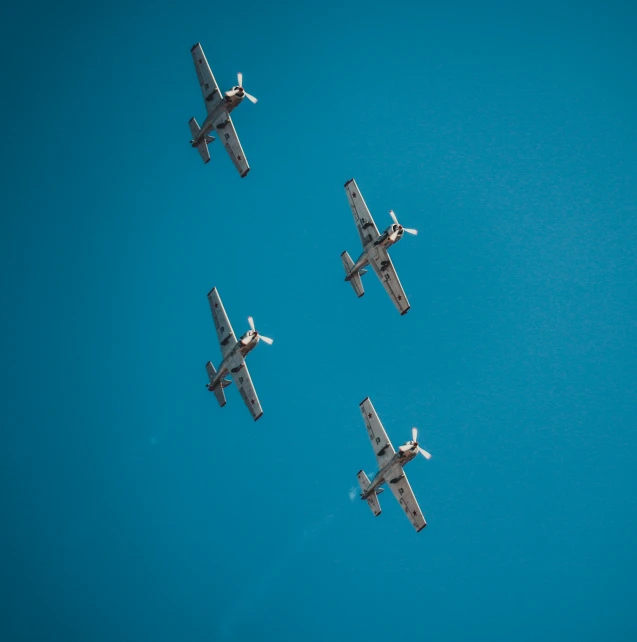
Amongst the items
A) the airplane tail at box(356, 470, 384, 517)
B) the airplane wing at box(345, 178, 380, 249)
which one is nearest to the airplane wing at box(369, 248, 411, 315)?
the airplane wing at box(345, 178, 380, 249)

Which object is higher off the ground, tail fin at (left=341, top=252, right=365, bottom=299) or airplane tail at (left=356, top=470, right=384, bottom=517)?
tail fin at (left=341, top=252, right=365, bottom=299)

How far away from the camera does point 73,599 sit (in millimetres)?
69812

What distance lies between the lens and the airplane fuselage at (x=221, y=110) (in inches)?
1861

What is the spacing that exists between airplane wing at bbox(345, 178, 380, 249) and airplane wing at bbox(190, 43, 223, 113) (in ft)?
38.3

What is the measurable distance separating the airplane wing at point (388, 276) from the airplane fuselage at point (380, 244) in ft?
1.03

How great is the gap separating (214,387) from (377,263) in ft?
51.0

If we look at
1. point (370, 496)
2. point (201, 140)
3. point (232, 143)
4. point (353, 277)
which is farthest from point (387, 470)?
point (201, 140)

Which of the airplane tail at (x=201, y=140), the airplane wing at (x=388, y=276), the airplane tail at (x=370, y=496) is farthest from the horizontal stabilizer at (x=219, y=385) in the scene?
the airplane tail at (x=201, y=140)

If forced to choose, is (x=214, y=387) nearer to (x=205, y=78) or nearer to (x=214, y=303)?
(x=214, y=303)

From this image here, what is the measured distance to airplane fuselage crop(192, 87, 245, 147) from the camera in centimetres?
4728

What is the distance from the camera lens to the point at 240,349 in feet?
156

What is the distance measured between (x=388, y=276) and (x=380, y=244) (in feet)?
9.25

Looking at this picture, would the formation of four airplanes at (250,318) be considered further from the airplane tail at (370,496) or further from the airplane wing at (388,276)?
the airplane tail at (370,496)

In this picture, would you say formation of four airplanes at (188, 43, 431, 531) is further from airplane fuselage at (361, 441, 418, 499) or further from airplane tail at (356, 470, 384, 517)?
airplane tail at (356, 470, 384, 517)
